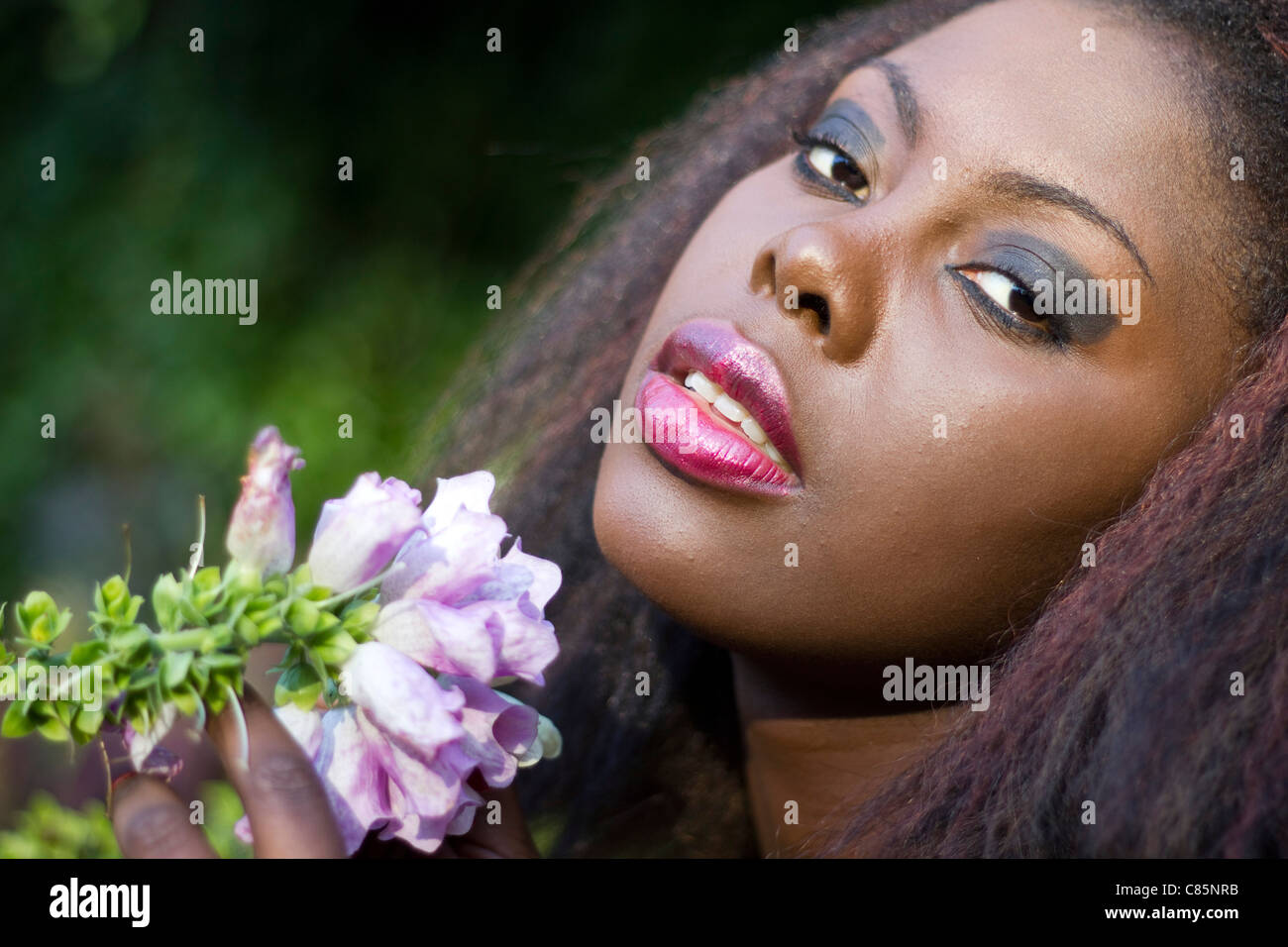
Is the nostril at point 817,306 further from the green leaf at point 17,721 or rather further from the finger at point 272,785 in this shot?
the green leaf at point 17,721

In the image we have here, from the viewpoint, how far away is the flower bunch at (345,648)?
1003 mm

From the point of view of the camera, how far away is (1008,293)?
4.66ft

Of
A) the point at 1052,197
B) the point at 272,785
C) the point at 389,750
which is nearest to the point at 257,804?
the point at 272,785

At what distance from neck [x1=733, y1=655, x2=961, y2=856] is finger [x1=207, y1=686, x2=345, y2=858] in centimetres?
71

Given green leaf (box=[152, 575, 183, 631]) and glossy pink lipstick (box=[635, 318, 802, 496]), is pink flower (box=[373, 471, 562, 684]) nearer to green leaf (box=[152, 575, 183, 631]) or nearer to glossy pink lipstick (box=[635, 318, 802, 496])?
green leaf (box=[152, 575, 183, 631])

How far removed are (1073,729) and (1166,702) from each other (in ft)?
0.36

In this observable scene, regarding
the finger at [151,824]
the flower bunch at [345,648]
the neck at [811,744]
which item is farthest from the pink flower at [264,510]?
the neck at [811,744]

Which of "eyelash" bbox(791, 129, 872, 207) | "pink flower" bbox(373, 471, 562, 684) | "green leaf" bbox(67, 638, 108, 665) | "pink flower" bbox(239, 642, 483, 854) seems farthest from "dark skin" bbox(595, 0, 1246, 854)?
"green leaf" bbox(67, 638, 108, 665)

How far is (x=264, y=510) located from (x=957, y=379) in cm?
78

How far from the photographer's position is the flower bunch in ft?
3.29

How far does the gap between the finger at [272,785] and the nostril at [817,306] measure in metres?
0.76
